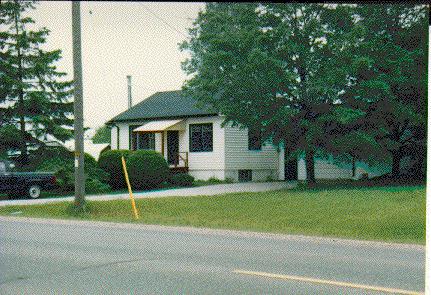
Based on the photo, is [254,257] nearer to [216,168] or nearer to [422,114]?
[422,114]

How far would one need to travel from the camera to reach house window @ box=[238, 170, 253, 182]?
34562 millimetres

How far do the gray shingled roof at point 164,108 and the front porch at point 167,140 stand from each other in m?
0.73

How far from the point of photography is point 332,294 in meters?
6.90

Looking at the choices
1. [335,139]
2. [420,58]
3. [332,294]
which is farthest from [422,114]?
[332,294]

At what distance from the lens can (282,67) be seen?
82.2 ft

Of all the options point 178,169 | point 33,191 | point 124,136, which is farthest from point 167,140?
point 33,191

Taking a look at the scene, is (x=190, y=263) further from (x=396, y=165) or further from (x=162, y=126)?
(x=162, y=126)

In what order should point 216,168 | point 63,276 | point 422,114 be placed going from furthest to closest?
point 216,168 → point 422,114 → point 63,276

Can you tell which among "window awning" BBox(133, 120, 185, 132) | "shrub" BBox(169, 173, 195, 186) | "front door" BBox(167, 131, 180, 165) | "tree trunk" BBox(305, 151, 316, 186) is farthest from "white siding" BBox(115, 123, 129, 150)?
"tree trunk" BBox(305, 151, 316, 186)

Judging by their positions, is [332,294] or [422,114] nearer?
[332,294]

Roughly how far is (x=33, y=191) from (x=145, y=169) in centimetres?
546

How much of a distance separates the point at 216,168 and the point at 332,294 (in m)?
27.0

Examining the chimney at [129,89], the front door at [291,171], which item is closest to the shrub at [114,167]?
the front door at [291,171]

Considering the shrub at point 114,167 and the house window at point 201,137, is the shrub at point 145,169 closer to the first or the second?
the shrub at point 114,167
